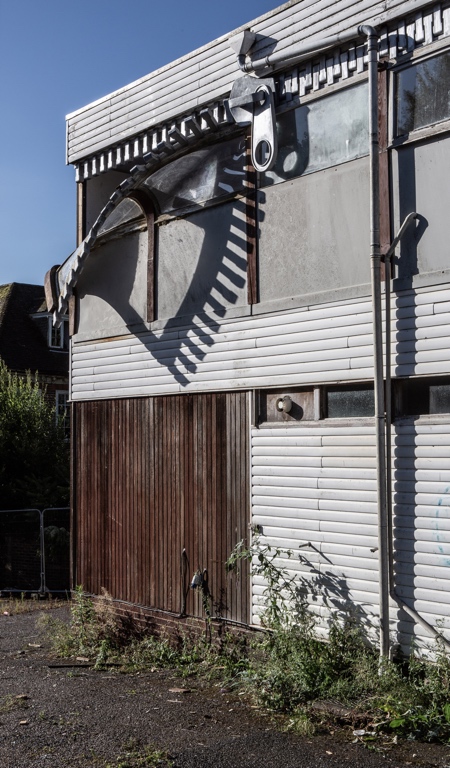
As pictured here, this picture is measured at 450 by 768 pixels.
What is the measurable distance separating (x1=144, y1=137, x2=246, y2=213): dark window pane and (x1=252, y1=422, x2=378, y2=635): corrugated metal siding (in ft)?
9.49

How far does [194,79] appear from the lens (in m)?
10.4

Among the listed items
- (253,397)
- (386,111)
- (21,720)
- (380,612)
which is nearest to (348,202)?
(386,111)

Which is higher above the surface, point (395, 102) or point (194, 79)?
point (194, 79)

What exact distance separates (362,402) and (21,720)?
4.33 m

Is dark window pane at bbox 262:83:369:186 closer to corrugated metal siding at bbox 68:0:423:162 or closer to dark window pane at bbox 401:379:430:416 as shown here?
corrugated metal siding at bbox 68:0:423:162

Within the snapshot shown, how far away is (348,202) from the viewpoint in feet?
28.2

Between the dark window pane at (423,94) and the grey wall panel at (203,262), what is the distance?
2.32 metres

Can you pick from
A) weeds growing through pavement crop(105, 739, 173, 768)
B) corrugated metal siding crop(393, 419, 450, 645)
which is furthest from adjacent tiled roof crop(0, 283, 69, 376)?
weeds growing through pavement crop(105, 739, 173, 768)

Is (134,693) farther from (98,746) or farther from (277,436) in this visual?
(277,436)

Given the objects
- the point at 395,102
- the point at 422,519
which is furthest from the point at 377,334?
the point at 395,102

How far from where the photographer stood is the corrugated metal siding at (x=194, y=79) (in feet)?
28.4

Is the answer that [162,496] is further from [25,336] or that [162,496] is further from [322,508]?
[25,336]

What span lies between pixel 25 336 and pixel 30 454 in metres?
9.88

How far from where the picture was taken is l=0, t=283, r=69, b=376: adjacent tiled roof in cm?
2875
